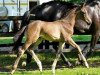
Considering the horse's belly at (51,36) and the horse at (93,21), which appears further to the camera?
the horse at (93,21)

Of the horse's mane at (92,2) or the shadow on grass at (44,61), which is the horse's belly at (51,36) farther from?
the horse's mane at (92,2)

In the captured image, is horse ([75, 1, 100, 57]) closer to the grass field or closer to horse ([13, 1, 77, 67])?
horse ([13, 1, 77, 67])

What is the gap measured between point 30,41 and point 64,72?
1.25 m

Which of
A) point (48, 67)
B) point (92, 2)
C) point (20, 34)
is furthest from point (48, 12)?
point (20, 34)

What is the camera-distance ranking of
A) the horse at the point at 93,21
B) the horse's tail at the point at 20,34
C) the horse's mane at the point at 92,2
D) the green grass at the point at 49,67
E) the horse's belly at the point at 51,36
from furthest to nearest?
the horse's mane at the point at 92,2
the horse at the point at 93,21
the horse's tail at the point at 20,34
the green grass at the point at 49,67
the horse's belly at the point at 51,36

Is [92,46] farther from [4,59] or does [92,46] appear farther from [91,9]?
[4,59]

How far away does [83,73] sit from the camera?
10.6m

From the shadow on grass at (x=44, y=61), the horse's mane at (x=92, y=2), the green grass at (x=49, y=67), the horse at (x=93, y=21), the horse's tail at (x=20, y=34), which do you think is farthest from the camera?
the horse's mane at (x=92, y=2)

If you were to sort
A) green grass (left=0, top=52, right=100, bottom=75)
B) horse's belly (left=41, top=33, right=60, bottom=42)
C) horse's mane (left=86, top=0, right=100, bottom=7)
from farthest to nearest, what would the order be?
1. horse's mane (left=86, top=0, right=100, bottom=7)
2. green grass (left=0, top=52, right=100, bottom=75)
3. horse's belly (left=41, top=33, right=60, bottom=42)

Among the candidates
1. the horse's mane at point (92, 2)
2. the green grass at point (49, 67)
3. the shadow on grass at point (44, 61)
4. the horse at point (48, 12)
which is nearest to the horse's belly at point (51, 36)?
the green grass at point (49, 67)

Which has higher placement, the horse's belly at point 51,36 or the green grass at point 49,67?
the horse's belly at point 51,36

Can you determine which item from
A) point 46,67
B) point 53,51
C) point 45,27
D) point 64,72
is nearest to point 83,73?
point 64,72

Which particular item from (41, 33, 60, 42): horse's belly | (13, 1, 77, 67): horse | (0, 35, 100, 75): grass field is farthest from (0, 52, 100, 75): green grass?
(41, 33, 60, 42): horse's belly

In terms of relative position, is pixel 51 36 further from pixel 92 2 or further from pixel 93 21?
pixel 92 2
